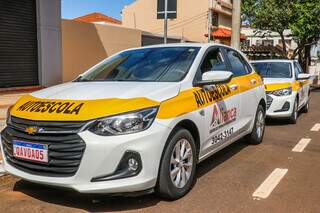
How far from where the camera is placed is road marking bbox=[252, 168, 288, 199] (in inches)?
182

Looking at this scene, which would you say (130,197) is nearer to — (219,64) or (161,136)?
(161,136)

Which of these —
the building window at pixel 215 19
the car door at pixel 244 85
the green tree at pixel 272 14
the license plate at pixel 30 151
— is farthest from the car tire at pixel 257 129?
the building window at pixel 215 19

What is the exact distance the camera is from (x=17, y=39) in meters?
12.7

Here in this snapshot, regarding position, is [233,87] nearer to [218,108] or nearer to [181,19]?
[218,108]

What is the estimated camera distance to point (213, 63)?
555 centimetres

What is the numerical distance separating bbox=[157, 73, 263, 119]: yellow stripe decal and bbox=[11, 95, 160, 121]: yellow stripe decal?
139mm

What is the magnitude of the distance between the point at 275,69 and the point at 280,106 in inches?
56.6

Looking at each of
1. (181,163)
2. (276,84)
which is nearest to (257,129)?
(276,84)

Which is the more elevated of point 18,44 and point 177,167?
point 18,44

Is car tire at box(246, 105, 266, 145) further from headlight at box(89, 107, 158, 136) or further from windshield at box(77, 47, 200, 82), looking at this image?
headlight at box(89, 107, 158, 136)

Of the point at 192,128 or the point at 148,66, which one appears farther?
the point at 148,66

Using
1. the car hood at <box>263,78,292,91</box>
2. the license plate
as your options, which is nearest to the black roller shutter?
the car hood at <box>263,78,292,91</box>

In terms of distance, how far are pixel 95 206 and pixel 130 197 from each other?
0.40 meters

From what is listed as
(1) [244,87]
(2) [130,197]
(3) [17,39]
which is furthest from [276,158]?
(3) [17,39]
